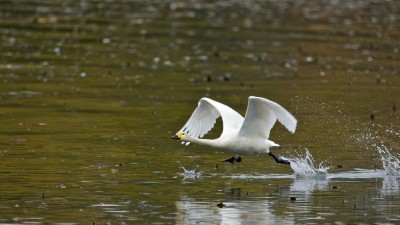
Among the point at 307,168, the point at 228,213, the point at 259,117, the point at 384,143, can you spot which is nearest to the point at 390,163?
the point at 307,168

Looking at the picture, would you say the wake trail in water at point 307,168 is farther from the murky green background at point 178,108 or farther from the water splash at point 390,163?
the water splash at point 390,163

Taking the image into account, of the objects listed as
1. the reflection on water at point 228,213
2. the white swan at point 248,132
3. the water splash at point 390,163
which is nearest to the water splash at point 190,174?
the white swan at point 248,132

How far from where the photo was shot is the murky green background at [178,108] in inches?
556

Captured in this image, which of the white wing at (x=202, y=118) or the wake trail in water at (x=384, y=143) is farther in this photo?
the white wing at (x=202, y=118)

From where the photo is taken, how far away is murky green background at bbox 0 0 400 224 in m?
14.1

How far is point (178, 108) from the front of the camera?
2283 centimetres

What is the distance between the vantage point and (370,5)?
162ft

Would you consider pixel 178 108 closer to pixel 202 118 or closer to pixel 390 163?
pixel 202 118

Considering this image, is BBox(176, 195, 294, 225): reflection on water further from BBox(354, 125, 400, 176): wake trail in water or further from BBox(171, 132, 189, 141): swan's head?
BBox(354, 125, 400, 176): wake trail in water

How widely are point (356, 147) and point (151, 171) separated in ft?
13.3

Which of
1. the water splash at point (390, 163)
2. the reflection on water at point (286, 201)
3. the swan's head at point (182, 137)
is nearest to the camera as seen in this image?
the reflection on water at point (286, 201)

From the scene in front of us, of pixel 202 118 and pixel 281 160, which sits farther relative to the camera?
pixel 202 118

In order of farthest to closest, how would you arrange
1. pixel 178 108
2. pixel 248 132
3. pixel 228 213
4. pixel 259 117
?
pixel 178 108, pixel 248 132, pixel 259 117, pixel 228 213

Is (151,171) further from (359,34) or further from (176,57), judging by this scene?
(359,34)
